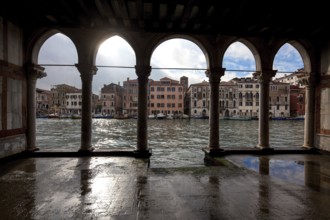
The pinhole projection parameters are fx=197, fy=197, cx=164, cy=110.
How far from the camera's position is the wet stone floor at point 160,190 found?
11.2ft

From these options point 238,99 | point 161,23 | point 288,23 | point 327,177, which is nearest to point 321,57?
point 288,23

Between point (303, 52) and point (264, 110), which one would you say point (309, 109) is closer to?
point (264, 110)

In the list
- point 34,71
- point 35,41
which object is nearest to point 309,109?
point 34,71

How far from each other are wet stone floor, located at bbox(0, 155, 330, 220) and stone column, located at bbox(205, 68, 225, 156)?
106 cm

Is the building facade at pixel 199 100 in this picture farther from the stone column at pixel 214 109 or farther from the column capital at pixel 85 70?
the column capital at pixel 85 70

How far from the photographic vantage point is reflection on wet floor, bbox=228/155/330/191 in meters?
4.95

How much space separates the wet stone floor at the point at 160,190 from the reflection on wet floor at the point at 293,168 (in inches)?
1.0

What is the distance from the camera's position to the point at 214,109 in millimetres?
7758

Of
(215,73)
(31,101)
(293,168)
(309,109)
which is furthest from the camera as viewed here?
(309,109)

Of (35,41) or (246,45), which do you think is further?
(246,45)

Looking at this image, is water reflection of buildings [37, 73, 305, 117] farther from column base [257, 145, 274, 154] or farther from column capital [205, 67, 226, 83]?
column capital [205, 67, 226, 83]

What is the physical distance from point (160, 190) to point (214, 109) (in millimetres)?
4379

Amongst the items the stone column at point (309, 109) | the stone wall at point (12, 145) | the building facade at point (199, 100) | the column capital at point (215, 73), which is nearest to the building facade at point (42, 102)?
the building facade at point (199, 100)

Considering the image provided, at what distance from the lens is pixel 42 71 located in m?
7.62
